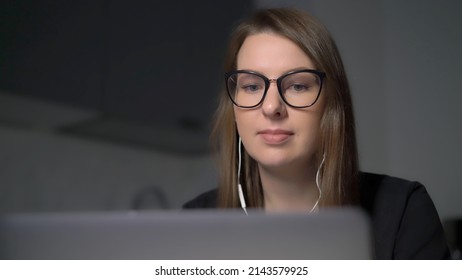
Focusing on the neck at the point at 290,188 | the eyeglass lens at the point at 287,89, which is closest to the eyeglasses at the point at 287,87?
the eyeglass lens at the point at 287,89

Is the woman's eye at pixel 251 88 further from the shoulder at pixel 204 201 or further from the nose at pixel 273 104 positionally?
the shoulder at pixel 204 201

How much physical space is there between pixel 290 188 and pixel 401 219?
0.58ft

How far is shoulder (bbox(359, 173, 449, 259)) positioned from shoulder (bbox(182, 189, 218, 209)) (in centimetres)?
24

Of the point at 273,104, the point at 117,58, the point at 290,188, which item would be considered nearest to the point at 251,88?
the point at 273,104

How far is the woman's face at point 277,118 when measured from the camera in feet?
2.44

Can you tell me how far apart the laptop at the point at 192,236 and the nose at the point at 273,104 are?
0.56ft

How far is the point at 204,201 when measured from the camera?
0.84 meters

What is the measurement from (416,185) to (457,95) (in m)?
0.15

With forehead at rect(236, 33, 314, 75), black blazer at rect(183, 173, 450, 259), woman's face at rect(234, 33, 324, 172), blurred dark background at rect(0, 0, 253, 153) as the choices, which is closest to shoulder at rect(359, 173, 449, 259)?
black blazer at rect(183, 173, 450, 259)

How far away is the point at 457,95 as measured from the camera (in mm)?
771

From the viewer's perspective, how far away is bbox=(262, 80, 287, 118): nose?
729 mm

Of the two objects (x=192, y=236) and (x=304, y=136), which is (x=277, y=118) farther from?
(x=192, y=236)

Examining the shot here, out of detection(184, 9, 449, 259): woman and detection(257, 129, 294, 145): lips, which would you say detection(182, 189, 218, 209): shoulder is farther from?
detection(257, 129, 294, 145): lips

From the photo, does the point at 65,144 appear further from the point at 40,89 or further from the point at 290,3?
the point at 290,3
